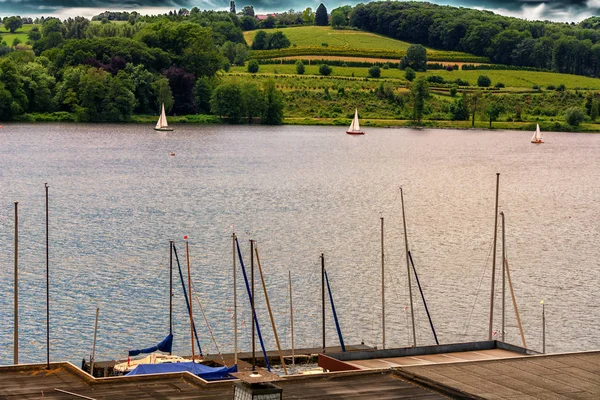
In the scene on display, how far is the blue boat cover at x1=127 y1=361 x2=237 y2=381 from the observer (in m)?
36.9

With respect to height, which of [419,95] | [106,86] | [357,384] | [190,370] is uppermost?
[106,86]

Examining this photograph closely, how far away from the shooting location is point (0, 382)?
30.3 m

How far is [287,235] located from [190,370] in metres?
39.8

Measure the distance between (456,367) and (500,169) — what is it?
106 meters

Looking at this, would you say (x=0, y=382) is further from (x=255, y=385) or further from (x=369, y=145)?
(x=369, y=145)

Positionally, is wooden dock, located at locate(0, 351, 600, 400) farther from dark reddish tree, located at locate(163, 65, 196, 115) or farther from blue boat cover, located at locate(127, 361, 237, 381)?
dark reddish tree, located at locate(163, 65, 196, 115)

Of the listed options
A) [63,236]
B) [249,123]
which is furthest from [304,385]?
[249,123]

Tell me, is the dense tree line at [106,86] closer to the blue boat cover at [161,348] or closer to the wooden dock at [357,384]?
the blue boat cover at [161,348]

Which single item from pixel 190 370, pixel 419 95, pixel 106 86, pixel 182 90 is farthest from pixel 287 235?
pixel 182 90

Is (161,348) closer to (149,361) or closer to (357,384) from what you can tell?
(149,361)

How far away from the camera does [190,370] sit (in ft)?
125

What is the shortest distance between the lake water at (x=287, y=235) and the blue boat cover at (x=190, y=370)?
8.13 meters

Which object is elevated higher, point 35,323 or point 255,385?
point 255,385

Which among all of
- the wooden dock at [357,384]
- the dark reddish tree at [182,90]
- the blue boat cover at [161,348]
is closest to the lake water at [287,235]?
the blue boat cover at [161,348]
